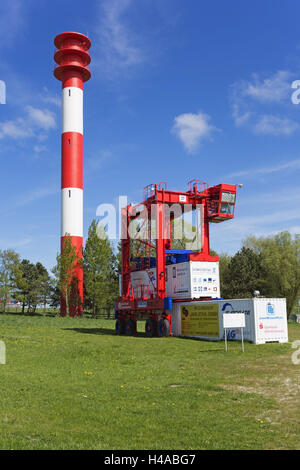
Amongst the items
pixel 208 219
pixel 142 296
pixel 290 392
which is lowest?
pixel 290 392

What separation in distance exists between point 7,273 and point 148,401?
67.2m

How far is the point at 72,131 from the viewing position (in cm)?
5312

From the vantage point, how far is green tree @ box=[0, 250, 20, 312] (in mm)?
71000

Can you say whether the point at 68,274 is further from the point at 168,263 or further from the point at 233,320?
the point at 233,320

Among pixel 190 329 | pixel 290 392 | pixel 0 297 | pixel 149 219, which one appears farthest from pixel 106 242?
pixel 290 392

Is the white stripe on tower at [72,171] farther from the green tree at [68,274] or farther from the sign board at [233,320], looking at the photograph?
the sign board at [233,320]

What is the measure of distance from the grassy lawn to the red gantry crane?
10.2 meters

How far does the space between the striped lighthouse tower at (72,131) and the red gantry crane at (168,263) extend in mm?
19713

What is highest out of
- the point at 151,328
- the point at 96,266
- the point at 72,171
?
the point at 72,171

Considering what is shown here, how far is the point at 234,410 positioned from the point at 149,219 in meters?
22.9

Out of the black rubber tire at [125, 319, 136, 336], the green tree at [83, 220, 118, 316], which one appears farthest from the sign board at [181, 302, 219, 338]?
the green tree at [83, 220, 118, 316]

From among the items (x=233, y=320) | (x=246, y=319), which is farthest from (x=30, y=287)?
(x=233, y=320)

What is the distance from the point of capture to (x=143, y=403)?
1010 centimetres
